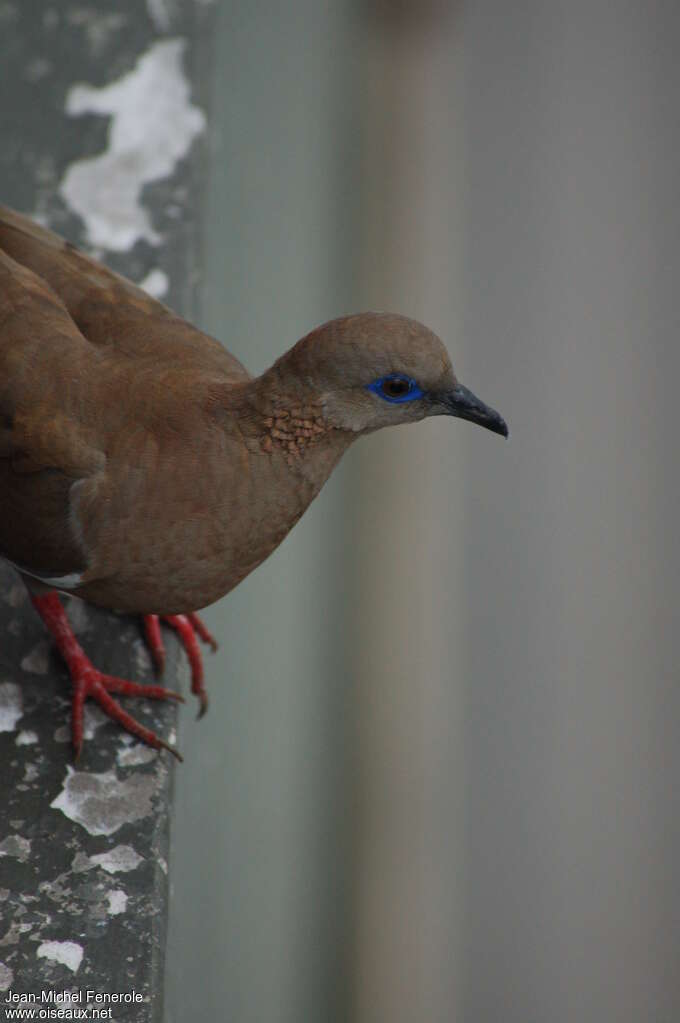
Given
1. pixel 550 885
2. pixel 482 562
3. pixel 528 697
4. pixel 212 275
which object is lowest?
pixel 550 885

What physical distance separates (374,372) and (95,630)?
0.78 m

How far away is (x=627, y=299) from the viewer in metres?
5.34

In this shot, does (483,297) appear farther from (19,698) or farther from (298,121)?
(19,698)

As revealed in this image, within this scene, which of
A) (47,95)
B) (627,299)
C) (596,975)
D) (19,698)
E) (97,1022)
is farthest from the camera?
(627,299)

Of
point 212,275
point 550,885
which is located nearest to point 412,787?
point 550,885

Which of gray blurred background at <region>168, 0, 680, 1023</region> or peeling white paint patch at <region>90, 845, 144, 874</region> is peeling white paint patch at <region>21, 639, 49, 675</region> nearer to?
peeling white paint patch at <region>90, 845, 144, 874</region>

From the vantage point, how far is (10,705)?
2.21 m

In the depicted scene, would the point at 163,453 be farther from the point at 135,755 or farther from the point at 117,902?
the point at 117,902

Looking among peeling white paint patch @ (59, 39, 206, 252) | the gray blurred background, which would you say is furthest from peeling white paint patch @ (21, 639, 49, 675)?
the gray blurred background

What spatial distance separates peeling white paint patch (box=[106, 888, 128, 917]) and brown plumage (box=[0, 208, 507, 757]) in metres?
0.46

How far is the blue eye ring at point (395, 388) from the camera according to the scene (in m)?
2.02

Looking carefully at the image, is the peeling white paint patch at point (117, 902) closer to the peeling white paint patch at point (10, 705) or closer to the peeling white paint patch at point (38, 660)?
the peeling white paint patch at point (10, 705)

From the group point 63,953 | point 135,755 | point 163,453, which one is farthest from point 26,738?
point 163,453

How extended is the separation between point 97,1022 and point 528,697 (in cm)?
321
